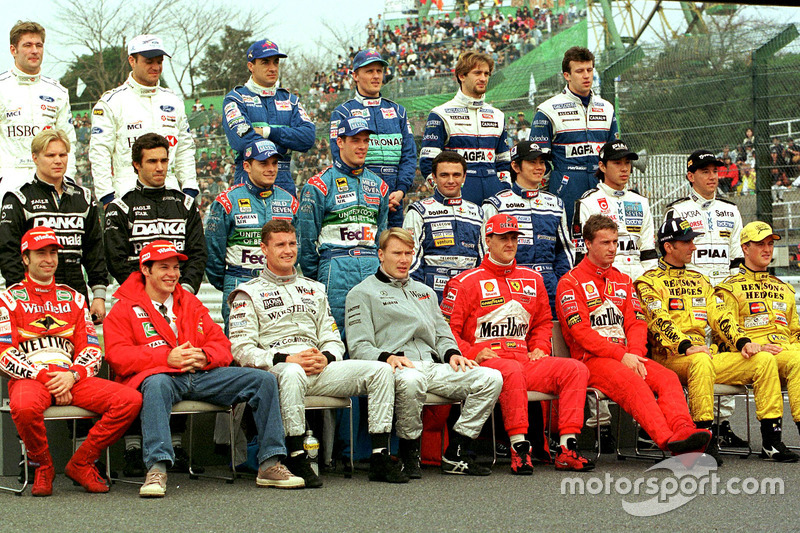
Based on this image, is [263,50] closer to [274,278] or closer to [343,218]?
[343,218]

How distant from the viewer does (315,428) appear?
6.35 meters

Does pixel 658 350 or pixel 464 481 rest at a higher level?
pixel 658 350

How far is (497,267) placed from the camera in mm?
6773

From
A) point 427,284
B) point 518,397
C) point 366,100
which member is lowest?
point 518,397

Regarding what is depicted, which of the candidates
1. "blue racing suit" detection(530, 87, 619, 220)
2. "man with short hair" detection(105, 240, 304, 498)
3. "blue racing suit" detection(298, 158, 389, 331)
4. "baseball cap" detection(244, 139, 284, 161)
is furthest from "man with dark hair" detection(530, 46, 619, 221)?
"man with short hair" detection(105, 240, 304, 498)

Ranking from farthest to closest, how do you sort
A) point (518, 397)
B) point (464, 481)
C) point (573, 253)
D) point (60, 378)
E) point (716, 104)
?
point (716, 104)
point (573, 253)
point (518, 397)
point (464, 481)
point (60, 378)

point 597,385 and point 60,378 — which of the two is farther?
point 597,385

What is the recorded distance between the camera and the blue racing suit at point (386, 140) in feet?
25.9

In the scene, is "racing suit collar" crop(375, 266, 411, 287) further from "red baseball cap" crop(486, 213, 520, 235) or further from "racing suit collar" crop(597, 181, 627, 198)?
"racing suit collar" crop(597, 181, 627, 198)

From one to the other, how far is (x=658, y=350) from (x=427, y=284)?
173 cm

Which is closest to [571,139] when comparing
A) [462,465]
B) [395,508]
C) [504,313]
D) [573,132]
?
[573,132]

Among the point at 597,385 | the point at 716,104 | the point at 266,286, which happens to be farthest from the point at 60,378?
the point at 716,104

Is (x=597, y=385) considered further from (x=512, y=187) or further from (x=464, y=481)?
(x=512, y=187)

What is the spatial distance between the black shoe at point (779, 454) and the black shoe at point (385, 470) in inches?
102
